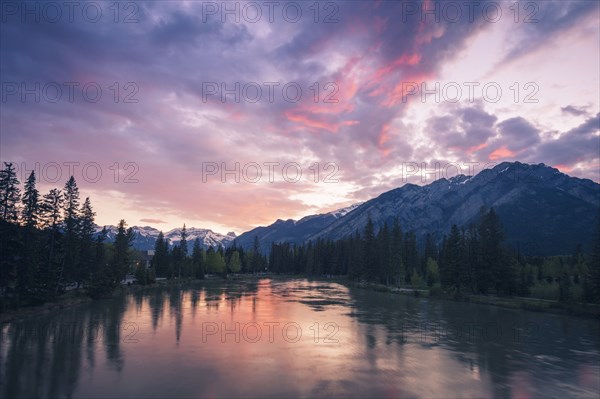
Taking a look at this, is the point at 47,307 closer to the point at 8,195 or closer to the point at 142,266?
the point at 8,195

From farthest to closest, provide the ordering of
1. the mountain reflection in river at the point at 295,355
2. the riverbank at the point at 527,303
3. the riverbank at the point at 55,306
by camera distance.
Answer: the riverbank at the point at 527,303, the riverbank at the point at 55,306, the mountain reflection in river at the point at 295,355

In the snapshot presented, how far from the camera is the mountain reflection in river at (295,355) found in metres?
23.0

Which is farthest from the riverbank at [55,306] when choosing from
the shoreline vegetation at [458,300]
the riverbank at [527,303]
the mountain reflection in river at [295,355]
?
the riverbank at [527,303]

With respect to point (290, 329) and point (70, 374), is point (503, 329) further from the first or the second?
point (70, 374)

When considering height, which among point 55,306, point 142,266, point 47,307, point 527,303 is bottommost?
point 527,303

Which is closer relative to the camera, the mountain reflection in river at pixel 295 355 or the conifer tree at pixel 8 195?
the mountain reflection in river at pixel 295 355

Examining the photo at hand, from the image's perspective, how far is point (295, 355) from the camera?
3075 centimetres

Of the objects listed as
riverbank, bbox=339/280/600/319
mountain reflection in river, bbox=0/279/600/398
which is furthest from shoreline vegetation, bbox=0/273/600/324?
mountain reflection in river, bbox=0/279/600/398

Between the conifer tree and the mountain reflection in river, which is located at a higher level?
the conifer tree

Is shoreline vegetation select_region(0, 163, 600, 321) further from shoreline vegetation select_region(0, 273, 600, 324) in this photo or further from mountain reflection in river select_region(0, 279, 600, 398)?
mountain reflection in river select_region(0, 279, 600, 398)

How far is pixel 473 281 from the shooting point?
82.3 meters

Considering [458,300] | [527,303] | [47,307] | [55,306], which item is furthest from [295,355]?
[458,300]

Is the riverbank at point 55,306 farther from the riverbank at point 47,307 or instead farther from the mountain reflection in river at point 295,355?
the mountain reflection in river at point 295,355

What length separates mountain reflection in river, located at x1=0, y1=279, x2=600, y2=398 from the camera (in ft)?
A: 75.5
